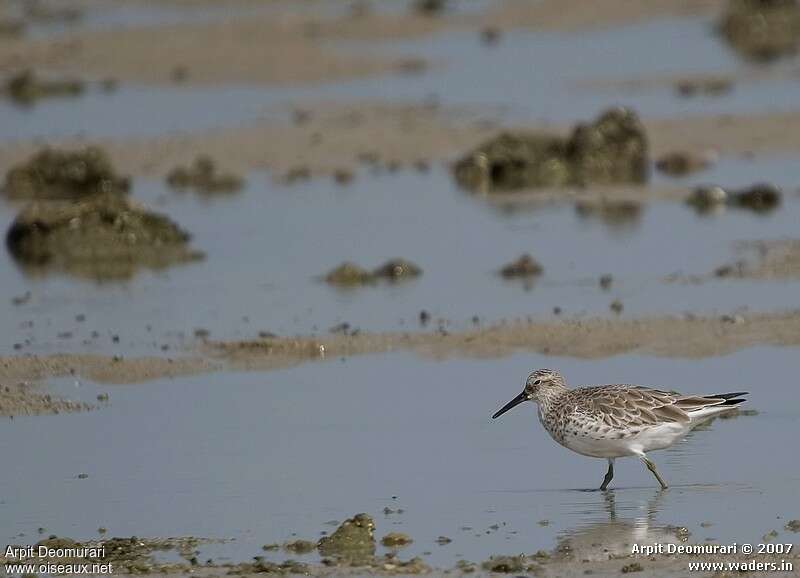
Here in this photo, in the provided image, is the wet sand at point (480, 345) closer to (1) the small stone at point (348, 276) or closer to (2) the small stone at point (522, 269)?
(2) the small stone at point (522, 269)

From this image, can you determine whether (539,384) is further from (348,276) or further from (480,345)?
(348,276)

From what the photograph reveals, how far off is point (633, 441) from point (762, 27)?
2418 cm

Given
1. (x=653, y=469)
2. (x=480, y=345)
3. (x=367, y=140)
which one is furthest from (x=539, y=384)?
(x=367, y=140)

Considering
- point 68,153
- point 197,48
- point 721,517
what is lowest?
point 721,517

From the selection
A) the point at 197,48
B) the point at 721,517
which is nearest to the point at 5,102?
the point at 197,48

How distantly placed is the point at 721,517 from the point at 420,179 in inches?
533

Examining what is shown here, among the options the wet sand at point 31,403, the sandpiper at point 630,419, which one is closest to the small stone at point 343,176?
the wet sand at point 31,403

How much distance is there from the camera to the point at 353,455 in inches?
496

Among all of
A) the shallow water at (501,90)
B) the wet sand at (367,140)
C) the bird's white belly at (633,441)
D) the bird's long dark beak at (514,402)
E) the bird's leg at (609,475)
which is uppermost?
the shallow water at (501,90)

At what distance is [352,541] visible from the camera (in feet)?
34.3

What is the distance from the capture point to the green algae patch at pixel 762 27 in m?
33.7

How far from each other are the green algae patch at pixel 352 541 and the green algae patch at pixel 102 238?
381 inches

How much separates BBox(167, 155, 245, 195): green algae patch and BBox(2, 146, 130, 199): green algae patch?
71 cm

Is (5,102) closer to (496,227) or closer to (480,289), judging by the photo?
(496,227)
